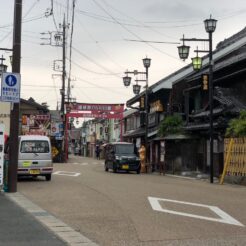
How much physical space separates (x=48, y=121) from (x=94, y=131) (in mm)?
48900

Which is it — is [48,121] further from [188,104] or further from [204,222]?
[204,222]

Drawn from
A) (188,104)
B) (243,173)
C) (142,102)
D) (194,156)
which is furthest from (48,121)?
(243,173)

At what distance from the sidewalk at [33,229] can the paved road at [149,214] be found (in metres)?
0.31

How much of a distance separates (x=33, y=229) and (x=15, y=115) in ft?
23.6

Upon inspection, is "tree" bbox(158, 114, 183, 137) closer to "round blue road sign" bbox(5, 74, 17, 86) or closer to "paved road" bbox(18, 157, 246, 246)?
"paved road" bbox(18, 157, 246, 246)

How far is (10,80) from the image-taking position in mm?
15406

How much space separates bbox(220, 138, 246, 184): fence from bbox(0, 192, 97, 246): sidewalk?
11.0m

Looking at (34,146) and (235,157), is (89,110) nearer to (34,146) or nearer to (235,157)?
(34,146)

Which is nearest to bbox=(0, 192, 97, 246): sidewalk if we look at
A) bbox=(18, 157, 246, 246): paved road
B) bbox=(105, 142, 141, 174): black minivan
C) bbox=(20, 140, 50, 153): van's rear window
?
bbox=(18, 157, 246, 246): paved road

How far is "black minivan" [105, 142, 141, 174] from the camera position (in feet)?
104

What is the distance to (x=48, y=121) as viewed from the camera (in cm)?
5325

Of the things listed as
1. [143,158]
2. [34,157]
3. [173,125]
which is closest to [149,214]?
[34,157]

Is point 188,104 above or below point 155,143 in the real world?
above

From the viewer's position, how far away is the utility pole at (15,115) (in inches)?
623
